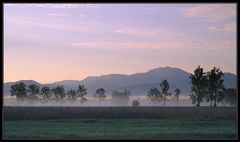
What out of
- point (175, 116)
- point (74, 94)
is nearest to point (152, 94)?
point (74, 94)

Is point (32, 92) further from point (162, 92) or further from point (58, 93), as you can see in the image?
point (162, 92)

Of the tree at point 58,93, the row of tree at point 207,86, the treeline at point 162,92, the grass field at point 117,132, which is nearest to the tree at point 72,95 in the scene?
the treeline at point 162,92

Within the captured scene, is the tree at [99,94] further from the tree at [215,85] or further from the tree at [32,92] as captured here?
the tree at [215,85]

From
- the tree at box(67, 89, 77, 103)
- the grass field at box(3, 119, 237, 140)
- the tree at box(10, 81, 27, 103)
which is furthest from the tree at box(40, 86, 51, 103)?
the grass field at box(3, 119, 237, 140)

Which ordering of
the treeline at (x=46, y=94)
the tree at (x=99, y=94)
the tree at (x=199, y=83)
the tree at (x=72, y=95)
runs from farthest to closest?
the tree at (x=99, y=94)
the tree at (x=72, y=95)
the treeline at (x=46, y=94)
the tree at (x=199, y=83)

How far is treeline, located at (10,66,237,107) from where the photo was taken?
8444 cm

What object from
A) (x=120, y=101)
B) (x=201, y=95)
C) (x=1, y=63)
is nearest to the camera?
(x=1, y=63)

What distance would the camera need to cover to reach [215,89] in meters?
85.1

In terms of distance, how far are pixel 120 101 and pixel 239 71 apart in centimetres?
18905

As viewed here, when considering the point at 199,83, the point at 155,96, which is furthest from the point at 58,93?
the point at 199,83

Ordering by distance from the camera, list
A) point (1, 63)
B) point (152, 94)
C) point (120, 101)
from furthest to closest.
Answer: point (120, 101)
point (152, 94)
point (1, 63)

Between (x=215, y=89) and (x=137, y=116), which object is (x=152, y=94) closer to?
(x=215, y=89)

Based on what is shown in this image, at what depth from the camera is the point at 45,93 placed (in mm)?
133250

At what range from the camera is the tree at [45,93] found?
133000 mm
